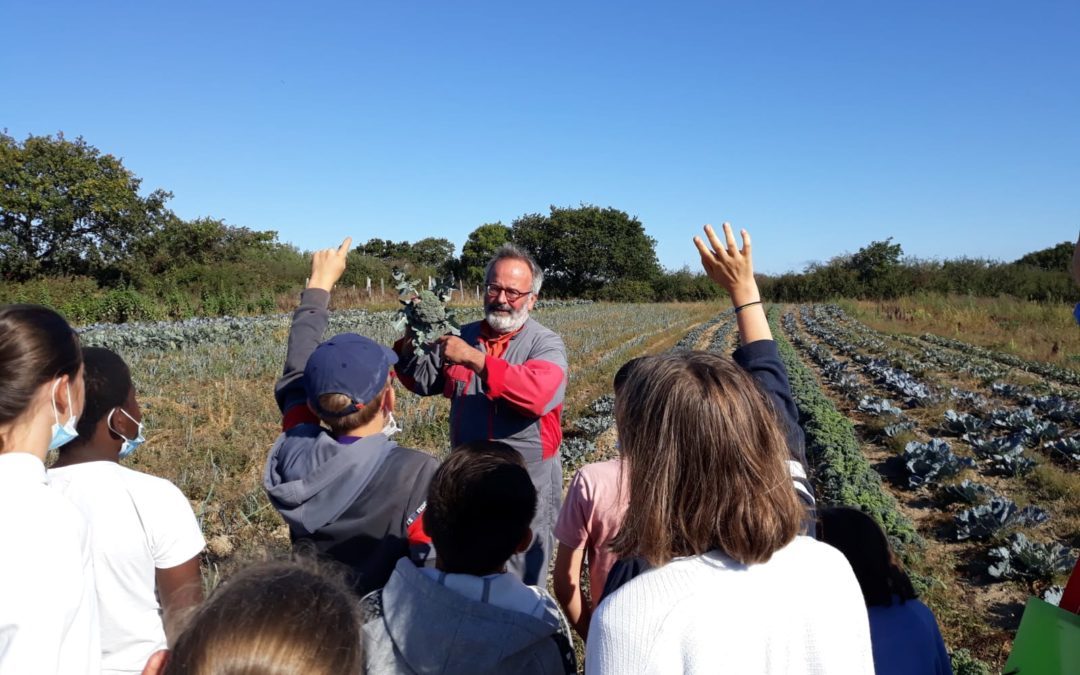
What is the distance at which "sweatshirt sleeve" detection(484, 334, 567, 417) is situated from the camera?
270cm

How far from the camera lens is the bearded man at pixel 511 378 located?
107 inches

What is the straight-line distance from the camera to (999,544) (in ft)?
16.3

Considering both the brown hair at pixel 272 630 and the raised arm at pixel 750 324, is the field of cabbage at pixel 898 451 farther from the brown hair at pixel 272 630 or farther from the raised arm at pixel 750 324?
the raised arm at pixel 750 324

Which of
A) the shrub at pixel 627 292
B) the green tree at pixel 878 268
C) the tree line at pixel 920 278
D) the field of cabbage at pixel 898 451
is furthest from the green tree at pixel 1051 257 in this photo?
the field of cabbage at pixel 898 451

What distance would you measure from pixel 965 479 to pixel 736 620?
6757 millimetres

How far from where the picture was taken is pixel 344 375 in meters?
2.05

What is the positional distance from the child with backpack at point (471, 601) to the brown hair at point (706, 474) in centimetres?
37

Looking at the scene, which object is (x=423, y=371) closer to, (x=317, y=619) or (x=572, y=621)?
(x=572, y=621)

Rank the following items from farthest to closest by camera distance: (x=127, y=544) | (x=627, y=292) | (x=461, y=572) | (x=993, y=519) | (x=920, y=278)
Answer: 1. (x=627, y=292)
2. (x=920, y=278)
3. (x=993, y=519)
4. (x=127, y=544)
5. (x=461, y=572)

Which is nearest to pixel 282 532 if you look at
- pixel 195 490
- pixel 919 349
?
pixel 195 490

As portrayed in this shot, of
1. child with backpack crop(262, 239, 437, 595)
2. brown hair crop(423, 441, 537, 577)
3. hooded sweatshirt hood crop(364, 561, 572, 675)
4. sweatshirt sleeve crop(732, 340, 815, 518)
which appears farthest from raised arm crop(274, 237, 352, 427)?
sweatshirt sleeve crop(732, 340, 815, 518)

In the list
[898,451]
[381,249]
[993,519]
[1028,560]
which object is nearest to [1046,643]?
[1028,560]

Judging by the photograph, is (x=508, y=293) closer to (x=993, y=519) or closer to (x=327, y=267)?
(x=327, y=267)

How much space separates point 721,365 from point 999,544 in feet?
16.8
